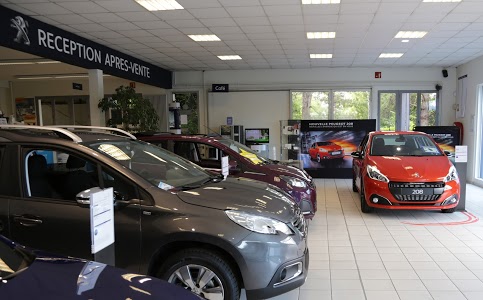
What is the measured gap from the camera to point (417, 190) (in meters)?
5.86

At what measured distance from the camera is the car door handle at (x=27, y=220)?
2676 mm

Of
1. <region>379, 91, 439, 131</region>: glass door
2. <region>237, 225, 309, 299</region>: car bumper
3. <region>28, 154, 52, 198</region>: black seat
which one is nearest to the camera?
<region>237, 225, 309, 299</region>: car bumper

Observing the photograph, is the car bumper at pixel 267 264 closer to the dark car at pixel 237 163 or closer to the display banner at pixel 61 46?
the dark car at pixel 237 163

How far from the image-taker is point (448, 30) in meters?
7.31

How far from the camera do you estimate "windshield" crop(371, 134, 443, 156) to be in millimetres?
6739

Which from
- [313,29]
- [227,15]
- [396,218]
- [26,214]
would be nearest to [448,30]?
[313,29]

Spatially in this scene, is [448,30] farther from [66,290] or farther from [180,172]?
[66,290]

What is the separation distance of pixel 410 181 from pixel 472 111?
5.81 metres

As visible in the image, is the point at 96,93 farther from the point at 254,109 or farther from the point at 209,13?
the point at 254,109

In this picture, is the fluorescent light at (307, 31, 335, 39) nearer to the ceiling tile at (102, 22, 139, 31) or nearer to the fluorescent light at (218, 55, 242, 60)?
the fluorescent light at (218, 55, 242, 60)

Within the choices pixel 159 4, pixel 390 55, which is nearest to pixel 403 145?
pixel 390 55

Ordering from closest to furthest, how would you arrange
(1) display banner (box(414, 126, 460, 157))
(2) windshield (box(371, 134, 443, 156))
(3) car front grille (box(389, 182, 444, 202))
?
(3) car front grille (box(389, 182, 444, 202)) → (2) windshield (box(371, 134, 443, 156)) → (1) display banner (box(414, 126, 460, 157))

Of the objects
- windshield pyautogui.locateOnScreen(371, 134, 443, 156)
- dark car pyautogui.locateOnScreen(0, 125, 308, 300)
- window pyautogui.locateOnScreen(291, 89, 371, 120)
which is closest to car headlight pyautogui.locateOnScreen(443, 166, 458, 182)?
Result: windshield pyautogui.locateOnScreen(371, 134, 443, 156)

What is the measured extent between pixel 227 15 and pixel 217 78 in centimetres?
651
